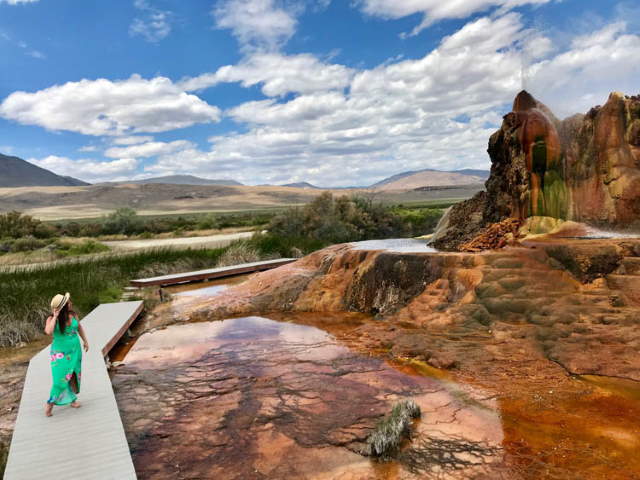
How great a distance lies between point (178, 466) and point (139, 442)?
0.52m

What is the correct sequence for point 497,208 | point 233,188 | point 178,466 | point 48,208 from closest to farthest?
point 178,466, point 497,208, point 48,208, point 233,188

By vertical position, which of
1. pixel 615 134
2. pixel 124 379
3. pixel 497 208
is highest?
pixel 615 134

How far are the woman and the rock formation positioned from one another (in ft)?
17.8

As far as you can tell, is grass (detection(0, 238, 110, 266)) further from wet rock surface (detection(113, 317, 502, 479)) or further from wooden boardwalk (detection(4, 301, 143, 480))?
wet rock surface (detection(113, 317, 502, 479))

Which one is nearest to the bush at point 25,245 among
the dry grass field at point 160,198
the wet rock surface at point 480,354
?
the wet rock surface at point 480,354

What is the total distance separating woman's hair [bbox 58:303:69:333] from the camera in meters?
4.13

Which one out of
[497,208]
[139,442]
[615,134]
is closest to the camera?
[139,442]

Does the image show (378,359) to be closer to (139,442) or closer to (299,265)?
(139,442)

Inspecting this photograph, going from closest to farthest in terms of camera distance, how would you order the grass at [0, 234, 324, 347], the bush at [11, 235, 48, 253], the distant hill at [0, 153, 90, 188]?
the grass at [0, 234, 324, 347]
the bush at [11, 235, 48, 253]
the distant hill at [0, 153, 90, 188]

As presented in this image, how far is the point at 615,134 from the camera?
6.73 m

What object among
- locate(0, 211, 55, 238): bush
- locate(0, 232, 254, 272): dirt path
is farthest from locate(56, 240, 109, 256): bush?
locate(0, 211, 55, 238): bush

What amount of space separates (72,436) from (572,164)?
6.81m

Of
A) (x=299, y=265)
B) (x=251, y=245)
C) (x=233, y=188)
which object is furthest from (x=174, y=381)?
(x=233, y=188)

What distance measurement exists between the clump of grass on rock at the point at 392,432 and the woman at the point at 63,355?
8.08ft
